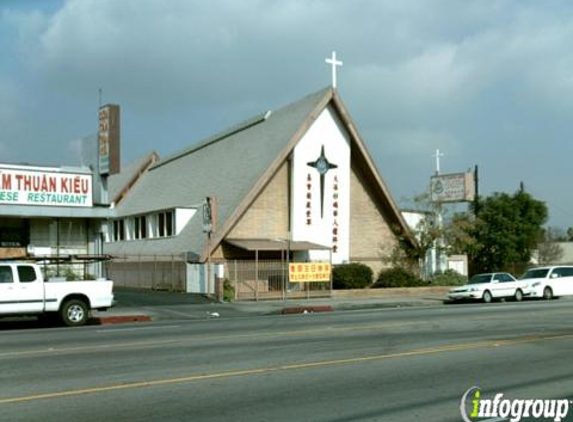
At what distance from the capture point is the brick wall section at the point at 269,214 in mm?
36500

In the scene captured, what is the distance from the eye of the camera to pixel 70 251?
94.8ft

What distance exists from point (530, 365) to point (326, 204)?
91.3 ft

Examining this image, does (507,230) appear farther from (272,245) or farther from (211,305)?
(211,305)

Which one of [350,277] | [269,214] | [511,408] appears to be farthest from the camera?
[269,214]

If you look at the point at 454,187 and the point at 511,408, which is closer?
the point at 511,408

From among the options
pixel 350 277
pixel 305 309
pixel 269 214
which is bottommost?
pixel 305 309

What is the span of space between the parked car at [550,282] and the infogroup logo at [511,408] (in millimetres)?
26656

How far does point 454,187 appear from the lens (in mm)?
46969

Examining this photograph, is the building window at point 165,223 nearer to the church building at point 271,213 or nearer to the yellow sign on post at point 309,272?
the church building at point 271,213

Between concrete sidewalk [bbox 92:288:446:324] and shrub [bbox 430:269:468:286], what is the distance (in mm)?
4503

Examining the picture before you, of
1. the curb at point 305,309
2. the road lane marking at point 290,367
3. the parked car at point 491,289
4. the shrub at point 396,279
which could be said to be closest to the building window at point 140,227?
the shrub at point 396,279

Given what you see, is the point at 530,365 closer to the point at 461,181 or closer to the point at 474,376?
the point at 474,376

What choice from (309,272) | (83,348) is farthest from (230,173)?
(83,348)

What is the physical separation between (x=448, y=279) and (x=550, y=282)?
7593 millimetres
